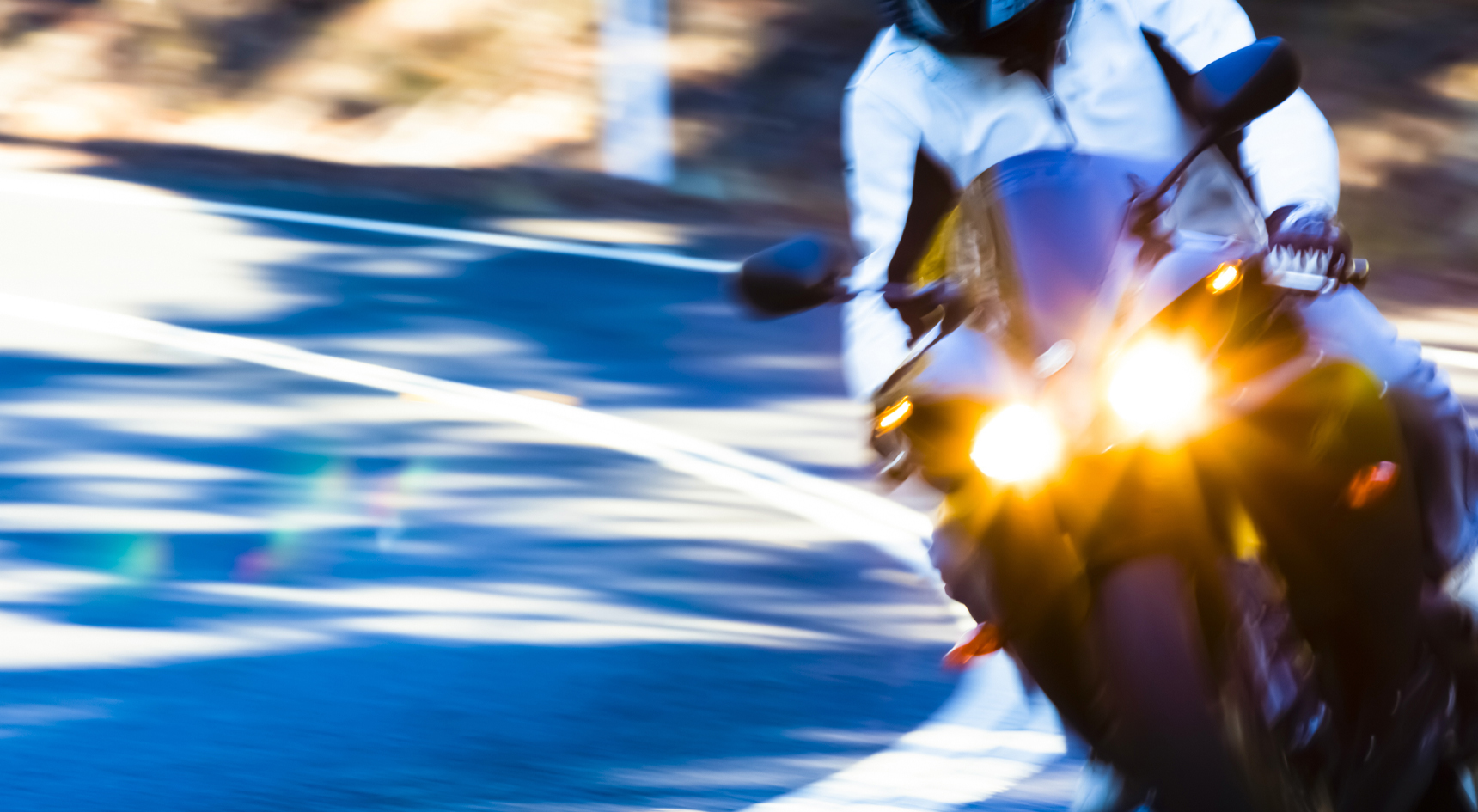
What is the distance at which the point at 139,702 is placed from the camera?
5332 mm

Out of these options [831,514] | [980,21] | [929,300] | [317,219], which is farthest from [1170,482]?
[317,219]

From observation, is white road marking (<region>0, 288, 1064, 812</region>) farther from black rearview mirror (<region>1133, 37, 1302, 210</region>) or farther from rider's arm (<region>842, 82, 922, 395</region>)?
black rearview mirror (<region>1133, 37, 1302, 210</region>)

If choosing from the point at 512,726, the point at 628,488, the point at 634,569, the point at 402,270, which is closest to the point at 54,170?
the point at 402,270

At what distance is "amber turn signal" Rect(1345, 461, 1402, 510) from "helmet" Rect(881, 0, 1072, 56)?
2.98 ft

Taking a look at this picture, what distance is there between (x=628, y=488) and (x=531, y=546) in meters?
0.77

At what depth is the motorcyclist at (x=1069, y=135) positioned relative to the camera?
3410 mm

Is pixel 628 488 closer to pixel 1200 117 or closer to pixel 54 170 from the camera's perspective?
pixel 1200 117

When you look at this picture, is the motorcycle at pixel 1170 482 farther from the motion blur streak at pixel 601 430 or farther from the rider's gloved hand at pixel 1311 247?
the motion blur streak at pixel 601 430

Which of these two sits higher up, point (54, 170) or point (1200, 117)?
point (54, 170)

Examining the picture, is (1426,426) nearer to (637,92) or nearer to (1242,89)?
(1242,89)

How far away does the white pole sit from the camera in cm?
1410

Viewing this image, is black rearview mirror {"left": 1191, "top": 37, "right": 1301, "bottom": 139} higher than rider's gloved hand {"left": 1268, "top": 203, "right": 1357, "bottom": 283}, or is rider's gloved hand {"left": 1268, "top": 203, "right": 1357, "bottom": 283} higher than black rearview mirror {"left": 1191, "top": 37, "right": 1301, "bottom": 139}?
black rearview mirror {"left": 1191, "top": 37, "right": 1301, "bottom": 139}

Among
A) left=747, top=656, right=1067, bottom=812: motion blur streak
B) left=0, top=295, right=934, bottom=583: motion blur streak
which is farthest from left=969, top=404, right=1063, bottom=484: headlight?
left=0, top=295, right=934, bottom=583: motion blur streak

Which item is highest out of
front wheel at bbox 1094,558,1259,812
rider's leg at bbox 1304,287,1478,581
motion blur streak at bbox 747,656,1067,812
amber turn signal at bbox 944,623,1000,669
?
amber turn signal at bbox 944,623,1000,669
